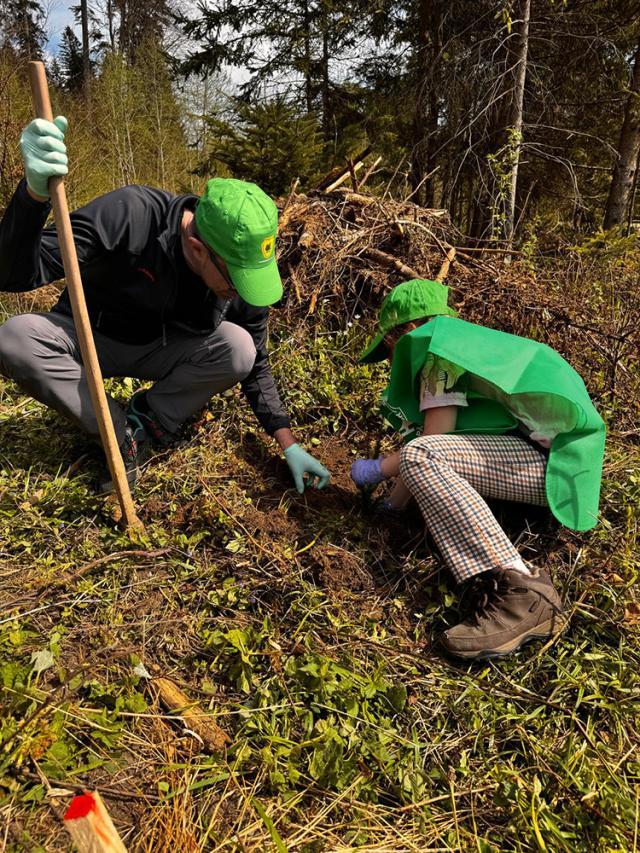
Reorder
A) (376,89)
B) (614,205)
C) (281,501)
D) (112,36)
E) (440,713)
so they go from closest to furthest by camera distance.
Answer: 1. (440,713)
2. (281,501)
3. (614,205)
4. (376,89)
5. (112,36)

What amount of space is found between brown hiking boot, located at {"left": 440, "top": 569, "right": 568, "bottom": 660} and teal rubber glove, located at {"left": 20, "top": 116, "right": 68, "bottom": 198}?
1871 millimetres

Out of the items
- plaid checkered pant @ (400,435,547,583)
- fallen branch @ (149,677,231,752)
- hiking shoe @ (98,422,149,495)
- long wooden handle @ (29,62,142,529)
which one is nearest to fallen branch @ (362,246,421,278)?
plaid checkered pant @ (400,435,547,583)

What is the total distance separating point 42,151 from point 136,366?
1.06m

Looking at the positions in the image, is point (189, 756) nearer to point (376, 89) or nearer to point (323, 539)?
point (323, 539)

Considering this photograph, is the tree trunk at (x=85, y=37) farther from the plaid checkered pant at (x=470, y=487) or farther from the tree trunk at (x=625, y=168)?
the plaid checkered pant at (x=470, y=487)

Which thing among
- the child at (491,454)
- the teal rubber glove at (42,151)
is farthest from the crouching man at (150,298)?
the child at (491,454)

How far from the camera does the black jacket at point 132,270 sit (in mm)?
1803

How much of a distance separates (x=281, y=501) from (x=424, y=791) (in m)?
1.17

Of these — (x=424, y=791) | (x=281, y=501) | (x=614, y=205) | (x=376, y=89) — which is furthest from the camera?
(x=376, y=89)

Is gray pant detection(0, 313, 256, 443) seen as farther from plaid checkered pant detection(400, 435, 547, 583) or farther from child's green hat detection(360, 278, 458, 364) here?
plaid checkered pant detection(400, 435, 547, 583)

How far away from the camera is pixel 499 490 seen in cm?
196

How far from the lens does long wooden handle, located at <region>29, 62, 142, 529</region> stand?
1571 mm

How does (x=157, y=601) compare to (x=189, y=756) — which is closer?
(x=189, y=756)

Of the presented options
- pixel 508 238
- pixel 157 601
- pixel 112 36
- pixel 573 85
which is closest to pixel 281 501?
pixel 157 601
